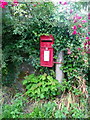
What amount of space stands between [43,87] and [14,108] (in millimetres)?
625

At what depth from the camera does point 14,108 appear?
Result: 7.72 ft

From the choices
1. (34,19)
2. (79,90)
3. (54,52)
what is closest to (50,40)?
(54,52)

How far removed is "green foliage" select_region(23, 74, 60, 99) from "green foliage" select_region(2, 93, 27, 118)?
0.21 meters

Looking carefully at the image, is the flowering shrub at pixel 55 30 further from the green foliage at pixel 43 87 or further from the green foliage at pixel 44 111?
the green foliage at pixel 44 111

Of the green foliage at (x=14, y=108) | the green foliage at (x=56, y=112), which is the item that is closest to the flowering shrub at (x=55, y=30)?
the green foliage at (x=56, y=112)

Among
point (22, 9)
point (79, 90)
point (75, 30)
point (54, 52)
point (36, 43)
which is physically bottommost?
point (79, 90)

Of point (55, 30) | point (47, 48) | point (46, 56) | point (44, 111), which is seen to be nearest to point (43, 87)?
point (44, 111)

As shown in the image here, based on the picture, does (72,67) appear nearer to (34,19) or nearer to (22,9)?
(34,19)

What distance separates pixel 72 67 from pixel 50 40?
67cm

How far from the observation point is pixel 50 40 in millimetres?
2521

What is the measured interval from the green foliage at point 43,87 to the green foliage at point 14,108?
0.21 metres

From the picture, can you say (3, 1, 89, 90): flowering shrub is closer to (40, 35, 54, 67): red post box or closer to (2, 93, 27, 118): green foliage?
(40, 35, 54, 67): red post box

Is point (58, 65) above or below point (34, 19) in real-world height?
below

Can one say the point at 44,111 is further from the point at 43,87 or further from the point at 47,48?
the point at 47,48
